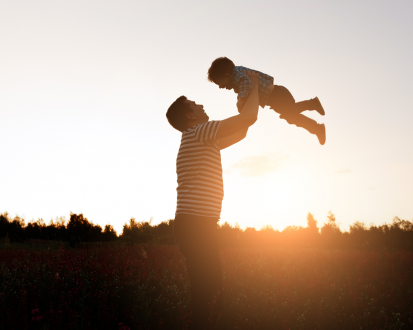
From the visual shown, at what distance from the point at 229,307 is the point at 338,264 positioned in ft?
16.4

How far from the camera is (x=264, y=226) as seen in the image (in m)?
18.7

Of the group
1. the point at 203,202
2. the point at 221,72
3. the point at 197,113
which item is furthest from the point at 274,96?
the point at 203,202

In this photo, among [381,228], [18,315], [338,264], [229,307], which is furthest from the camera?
[381,228]

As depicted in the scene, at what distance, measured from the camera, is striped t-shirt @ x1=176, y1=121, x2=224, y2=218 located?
94.7 inches

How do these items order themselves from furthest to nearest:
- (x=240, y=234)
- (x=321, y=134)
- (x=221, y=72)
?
(x=240, y=234)
(x=321, y=134)
(x=221, y=72)

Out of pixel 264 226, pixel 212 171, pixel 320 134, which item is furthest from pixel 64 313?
pixel 264 226

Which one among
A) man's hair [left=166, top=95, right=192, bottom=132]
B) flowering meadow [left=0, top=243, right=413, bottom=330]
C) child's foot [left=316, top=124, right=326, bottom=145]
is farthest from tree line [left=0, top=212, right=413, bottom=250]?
man's hair [left=166, top=95, right=192, bottom=132]

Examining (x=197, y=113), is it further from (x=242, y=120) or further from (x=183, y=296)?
(x=183, y=296)

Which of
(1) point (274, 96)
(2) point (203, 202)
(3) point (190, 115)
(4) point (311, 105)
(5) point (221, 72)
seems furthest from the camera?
(4) point (311, 105)

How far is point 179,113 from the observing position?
291 cm

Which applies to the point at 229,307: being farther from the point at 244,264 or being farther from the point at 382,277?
the point at 382,277

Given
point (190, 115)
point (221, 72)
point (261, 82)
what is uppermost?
point (221, 72)

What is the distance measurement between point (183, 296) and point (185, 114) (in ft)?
11.0

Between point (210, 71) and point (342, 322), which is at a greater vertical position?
point (210, 71)
